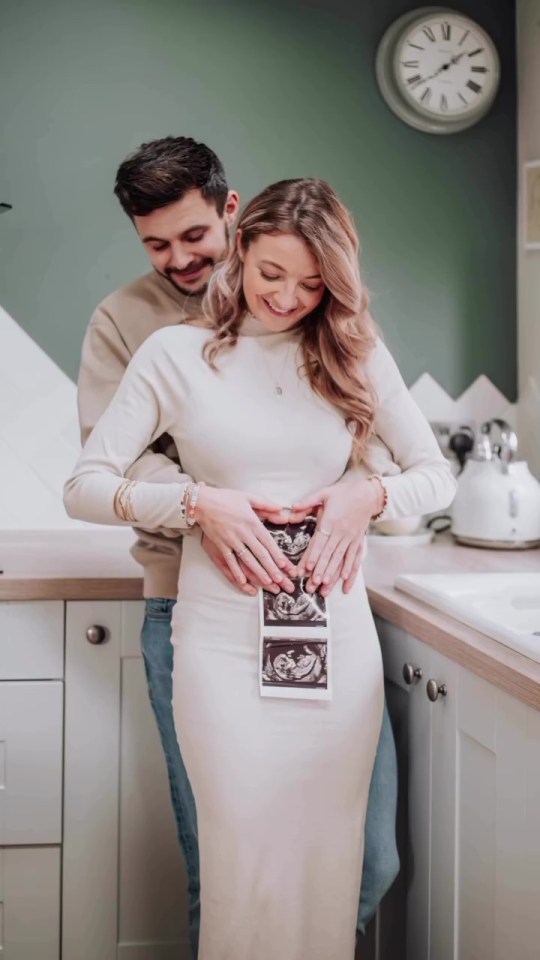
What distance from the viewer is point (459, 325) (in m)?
2.64

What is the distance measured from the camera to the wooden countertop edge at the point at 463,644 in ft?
3.95

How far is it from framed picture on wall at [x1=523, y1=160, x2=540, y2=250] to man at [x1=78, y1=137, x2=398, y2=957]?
3.55ft

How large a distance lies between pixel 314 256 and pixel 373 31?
57.5 inches

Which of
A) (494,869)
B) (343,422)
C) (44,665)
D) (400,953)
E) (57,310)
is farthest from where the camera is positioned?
(57,310)

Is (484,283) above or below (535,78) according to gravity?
below

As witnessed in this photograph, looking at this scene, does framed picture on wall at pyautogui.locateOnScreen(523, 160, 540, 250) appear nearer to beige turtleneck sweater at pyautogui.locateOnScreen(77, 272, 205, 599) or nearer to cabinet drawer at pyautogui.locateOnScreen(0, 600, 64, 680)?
beige turtleneck sweater at pyautogui.locateOnScreen(77, 272, 205, 599)

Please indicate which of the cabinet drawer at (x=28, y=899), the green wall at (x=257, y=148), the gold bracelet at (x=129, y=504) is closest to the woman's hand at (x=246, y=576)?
the gold bracelet at (x=129, y=504)

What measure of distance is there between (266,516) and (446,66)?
5.32ft

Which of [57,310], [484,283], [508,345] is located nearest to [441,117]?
[484,283]

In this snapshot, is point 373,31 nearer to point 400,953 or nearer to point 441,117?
point 441,117

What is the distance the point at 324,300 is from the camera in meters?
1.46

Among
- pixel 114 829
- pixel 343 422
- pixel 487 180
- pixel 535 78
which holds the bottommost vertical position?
pixel 114 829

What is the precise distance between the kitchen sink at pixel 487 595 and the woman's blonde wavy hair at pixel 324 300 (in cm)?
27

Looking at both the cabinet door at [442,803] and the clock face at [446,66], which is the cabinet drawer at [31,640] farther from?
the clock face at [446,66]
